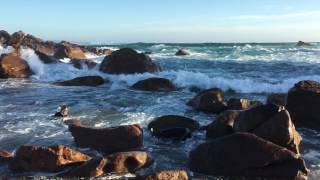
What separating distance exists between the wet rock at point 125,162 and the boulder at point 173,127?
66.7 inches

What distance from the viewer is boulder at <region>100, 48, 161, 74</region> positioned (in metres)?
18.6

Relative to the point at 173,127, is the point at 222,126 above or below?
above

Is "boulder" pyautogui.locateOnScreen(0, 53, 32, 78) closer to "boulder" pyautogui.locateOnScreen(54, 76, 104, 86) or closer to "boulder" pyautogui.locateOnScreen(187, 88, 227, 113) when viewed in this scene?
"boulder" pyautogui.locateOnScreen(54, 76, 104, 86)

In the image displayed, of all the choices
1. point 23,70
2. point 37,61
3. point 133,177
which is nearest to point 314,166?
point 133,177

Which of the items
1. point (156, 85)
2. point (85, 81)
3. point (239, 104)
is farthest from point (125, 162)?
point (85, 81)

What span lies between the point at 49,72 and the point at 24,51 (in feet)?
11.6

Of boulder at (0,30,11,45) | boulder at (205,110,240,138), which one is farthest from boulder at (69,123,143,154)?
boulder at (0,30,11,45)

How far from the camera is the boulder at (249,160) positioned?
6539 mm

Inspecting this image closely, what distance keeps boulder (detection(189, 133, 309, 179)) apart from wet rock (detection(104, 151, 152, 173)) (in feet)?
2.39

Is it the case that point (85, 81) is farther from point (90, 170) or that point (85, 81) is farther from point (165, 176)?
point (165, 176)

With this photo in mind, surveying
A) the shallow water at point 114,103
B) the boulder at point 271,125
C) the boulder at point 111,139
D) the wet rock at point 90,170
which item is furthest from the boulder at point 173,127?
the wet rock at point 90,170

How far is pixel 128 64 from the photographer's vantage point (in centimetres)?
1880

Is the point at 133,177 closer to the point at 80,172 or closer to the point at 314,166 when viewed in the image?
the point at 80,172

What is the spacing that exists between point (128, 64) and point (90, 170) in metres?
12.4
